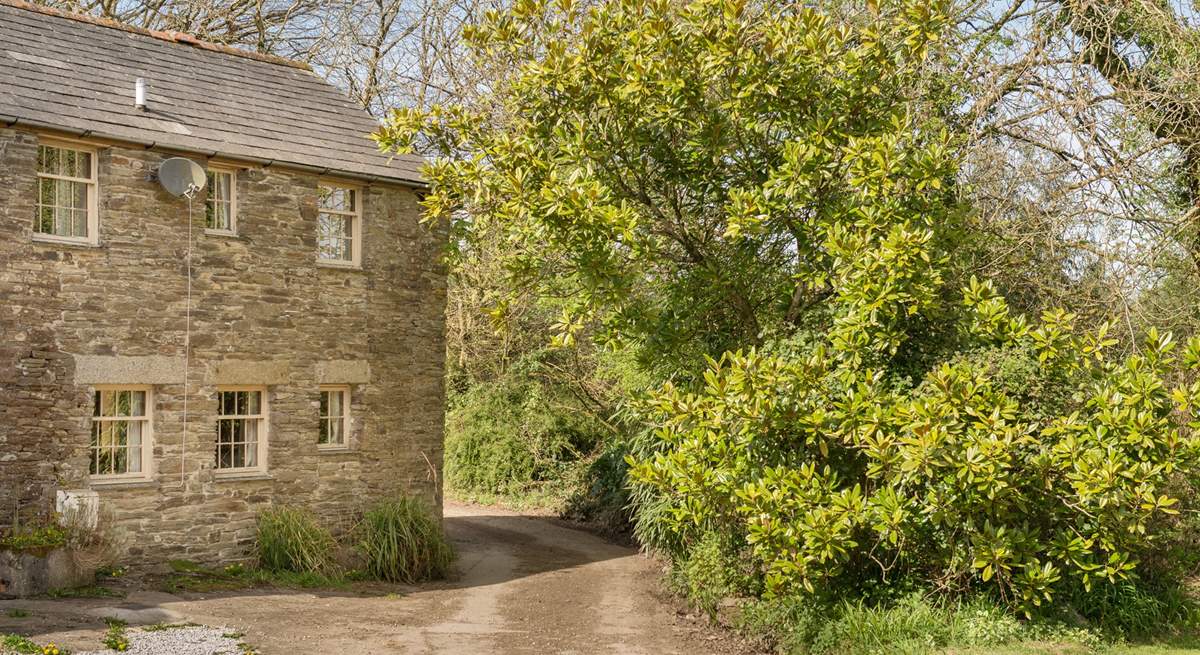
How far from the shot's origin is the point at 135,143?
15.0m

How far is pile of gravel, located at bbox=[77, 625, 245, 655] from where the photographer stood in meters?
10.6

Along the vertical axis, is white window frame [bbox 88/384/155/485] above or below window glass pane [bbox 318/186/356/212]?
below

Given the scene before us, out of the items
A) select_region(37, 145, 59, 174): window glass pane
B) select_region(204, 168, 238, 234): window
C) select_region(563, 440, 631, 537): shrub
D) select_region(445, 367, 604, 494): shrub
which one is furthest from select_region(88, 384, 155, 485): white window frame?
select_region(445, 367, 604, 494): shrub

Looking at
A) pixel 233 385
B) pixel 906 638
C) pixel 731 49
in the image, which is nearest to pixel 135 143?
pixel 233 385

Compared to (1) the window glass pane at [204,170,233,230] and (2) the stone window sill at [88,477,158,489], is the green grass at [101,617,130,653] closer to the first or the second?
(2) the stone window sill at [88,477,158,489]

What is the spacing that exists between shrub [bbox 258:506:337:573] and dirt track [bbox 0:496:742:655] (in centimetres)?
99

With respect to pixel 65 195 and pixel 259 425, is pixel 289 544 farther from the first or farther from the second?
pixel 65 195

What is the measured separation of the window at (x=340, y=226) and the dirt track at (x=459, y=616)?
5235 millimetres

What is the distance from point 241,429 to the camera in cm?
1638

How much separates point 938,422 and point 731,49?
16.1ft

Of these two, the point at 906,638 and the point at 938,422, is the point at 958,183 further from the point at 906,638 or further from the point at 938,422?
the point at 906,638

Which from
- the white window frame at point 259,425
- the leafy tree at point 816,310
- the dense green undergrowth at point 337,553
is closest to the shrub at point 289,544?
the dense green undergrowth at point 337,553

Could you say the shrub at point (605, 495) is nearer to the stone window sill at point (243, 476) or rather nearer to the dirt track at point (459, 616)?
the dirt track at point (459, 616)

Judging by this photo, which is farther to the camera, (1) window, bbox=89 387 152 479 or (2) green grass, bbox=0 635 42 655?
(1) window, bbox=89 387 152 479
